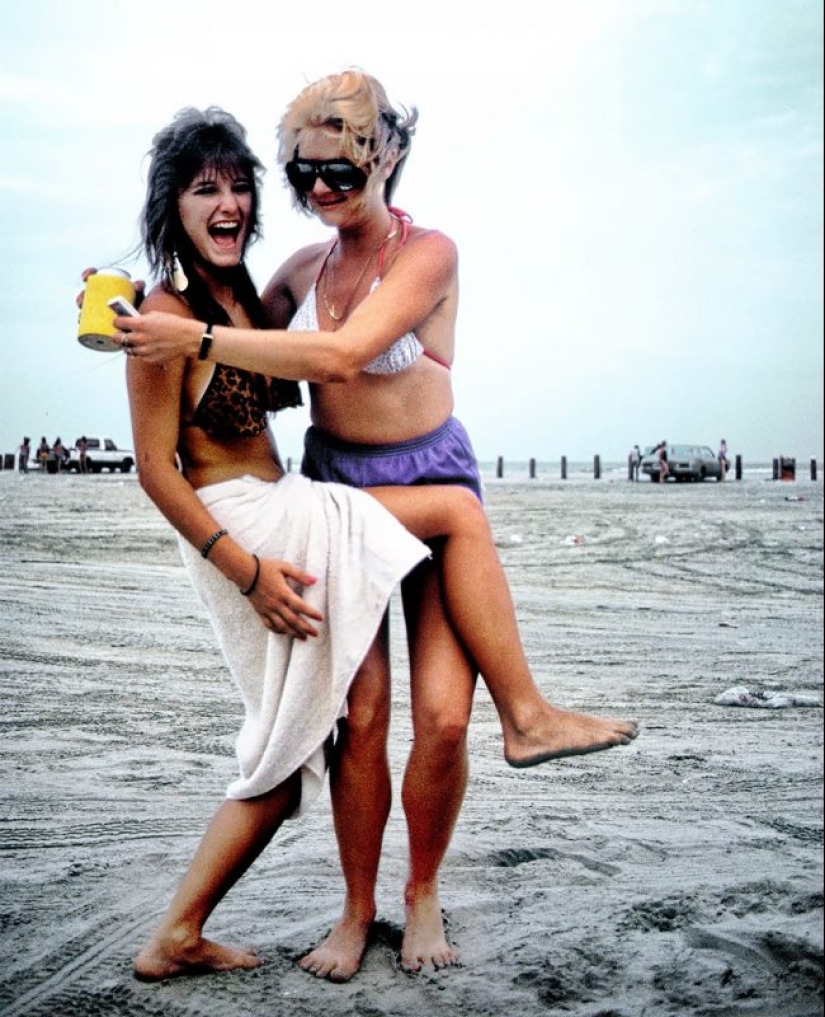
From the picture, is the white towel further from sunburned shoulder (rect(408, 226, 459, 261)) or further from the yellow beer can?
sunburned shoulder (rect(408, 226, 459, 261))

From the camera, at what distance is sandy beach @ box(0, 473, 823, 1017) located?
98.7 inches

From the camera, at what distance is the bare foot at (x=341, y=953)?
2.57m

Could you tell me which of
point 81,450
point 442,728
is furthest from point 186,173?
point 81,450

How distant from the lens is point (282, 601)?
2.43m

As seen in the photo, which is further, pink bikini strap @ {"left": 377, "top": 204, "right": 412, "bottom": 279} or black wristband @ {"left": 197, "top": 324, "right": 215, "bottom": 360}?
pink bikini strap @ {"left": 377, "top": 204, "right": 412, "bottom": 279}

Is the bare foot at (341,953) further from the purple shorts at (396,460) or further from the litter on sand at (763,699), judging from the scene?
the litter on sand at (763,699)

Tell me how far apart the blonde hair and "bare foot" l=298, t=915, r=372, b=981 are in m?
1.75

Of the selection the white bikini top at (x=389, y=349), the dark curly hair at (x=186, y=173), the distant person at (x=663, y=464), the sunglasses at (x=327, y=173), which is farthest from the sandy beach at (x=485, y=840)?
the distant person at (x=663, y=464)

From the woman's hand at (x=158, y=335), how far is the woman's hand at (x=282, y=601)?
0.50 meters

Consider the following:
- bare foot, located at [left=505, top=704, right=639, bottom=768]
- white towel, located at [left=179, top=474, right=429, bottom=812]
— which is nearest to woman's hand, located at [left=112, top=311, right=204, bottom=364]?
white towel, located at [left=179, top=474, right=429, bottom=812]

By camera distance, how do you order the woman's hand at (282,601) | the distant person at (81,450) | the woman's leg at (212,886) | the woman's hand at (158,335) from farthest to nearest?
the distant person at (81,450) < the woman's leg at (212,886) < the woman's hand at (282,601) < the woman's hand at (158,335)

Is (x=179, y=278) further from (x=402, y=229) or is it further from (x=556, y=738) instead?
(x=556, y=738)

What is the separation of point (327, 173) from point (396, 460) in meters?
0.68

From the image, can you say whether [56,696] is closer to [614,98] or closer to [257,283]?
[257,283]
